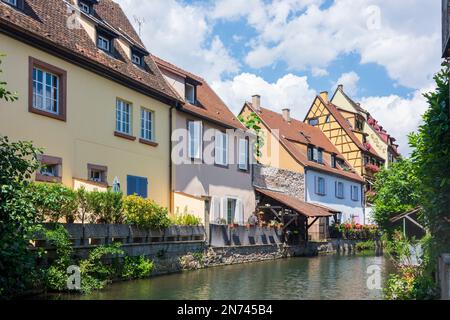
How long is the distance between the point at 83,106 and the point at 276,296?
8.29 meters

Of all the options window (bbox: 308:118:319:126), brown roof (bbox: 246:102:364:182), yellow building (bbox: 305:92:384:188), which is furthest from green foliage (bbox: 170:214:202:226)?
window (bbox: 308:118:319:126)

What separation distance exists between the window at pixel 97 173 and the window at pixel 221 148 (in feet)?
25.3

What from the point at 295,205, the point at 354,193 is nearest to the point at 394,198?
the point at 295,205

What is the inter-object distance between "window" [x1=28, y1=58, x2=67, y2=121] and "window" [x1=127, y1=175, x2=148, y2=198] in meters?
3.79

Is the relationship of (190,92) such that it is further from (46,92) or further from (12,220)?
(12,220)

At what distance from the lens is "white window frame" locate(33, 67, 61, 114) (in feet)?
48.9

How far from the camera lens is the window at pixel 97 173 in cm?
1681

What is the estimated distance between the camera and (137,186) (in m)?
19.0

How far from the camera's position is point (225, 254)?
21672 mm

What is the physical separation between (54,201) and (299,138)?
93.4ft
